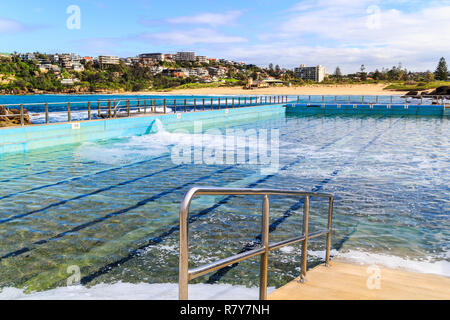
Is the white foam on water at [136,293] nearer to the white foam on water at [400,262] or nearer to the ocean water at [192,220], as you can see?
the ocean water at [192,220]

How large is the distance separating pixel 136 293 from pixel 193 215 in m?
3.07

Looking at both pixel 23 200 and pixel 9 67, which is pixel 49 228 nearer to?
pixel 23 200

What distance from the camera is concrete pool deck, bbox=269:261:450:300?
3.32m

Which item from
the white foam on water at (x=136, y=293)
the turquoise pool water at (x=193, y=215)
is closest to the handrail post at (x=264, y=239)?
the white foam on water at (x=136, y=293)

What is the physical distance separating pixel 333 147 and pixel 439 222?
30.3 ft

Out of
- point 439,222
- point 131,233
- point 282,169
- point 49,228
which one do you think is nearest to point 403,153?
point 282,169

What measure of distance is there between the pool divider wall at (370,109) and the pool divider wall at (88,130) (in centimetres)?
1232

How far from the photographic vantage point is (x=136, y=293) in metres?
4.21

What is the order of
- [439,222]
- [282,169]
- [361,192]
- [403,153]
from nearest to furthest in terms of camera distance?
[439,222] < [361,192] < [282,169] < [403,153]

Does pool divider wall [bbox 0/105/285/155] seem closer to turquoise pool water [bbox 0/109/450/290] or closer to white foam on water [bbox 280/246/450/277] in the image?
turquoise pool water [bbox 0/109/450/290]

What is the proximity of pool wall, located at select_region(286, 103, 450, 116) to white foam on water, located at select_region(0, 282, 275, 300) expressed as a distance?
1425 inches

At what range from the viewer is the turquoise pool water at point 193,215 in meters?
5.02

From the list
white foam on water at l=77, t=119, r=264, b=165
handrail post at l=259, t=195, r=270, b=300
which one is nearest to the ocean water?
white foam on water at l=77, t=119, r=264, b=165
